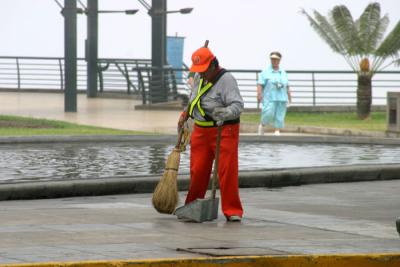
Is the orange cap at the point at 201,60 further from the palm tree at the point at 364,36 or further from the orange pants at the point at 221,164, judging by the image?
the palm tree at the point at 364,36

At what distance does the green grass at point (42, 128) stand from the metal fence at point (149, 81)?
892 cm

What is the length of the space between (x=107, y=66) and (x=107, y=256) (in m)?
31.3

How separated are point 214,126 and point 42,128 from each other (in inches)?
472

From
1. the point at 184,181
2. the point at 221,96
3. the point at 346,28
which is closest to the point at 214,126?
the point at 221,96

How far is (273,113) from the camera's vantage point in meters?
23.3

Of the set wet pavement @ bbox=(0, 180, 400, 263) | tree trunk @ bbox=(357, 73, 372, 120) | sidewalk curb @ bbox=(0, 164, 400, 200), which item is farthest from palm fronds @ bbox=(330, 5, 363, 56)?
wet pavement @ bbox=(0, 180, 400, 263)

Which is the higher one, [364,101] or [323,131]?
[364,101]

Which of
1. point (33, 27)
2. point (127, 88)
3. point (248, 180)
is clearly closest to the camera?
point (248, 180)

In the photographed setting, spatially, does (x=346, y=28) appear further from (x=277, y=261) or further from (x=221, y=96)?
(x=277, y=261)

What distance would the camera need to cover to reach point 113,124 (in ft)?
83.1

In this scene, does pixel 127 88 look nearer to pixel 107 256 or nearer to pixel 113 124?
pixel 113 124

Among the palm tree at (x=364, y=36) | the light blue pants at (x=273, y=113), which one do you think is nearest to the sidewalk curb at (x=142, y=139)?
the light blue pants at (x=273, y=113)

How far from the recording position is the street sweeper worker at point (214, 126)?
10.5m

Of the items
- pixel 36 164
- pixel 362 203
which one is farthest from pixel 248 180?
pixel 36 164
